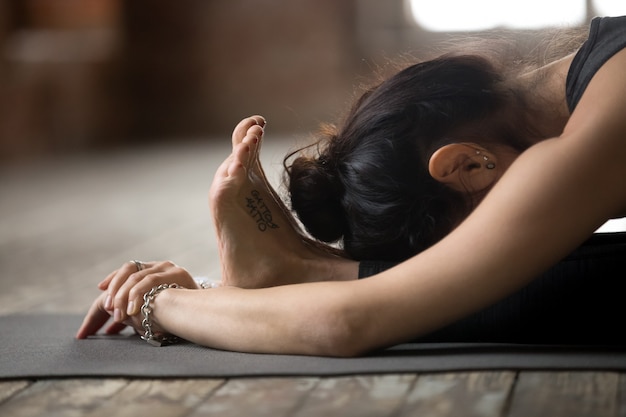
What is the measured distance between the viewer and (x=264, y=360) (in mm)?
1733

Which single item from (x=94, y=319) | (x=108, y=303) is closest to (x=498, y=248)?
(x=108, y=303)

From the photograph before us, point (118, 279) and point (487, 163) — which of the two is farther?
point (118, 279)

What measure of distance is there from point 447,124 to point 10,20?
7.23 meters

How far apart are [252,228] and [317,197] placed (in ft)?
0.48

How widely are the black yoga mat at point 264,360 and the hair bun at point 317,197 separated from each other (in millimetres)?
290

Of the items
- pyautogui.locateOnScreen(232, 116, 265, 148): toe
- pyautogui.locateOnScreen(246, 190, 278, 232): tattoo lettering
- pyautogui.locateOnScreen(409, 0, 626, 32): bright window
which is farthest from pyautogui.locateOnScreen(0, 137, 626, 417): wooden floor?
pyautogui.locateOnScreen(409, 0, 626, 32): bright window

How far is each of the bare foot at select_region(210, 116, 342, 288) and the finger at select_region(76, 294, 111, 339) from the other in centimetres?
27

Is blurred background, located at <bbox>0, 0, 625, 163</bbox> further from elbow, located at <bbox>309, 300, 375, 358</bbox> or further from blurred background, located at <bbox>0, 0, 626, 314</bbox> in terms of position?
elbow, located at <bbox>309, 300, 375, 358</bbox>

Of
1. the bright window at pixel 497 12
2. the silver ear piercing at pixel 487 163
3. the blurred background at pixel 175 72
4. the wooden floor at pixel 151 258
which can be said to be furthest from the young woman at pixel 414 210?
the bright window at pixel 497 12

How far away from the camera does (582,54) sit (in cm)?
179

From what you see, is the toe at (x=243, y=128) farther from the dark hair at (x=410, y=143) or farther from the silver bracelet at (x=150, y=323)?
the silver bracelet at (x=150, y=323)

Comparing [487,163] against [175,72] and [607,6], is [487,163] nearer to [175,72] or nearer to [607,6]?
[607,6]

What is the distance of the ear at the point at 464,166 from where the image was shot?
1740 mm

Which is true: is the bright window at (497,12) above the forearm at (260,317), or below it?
above
